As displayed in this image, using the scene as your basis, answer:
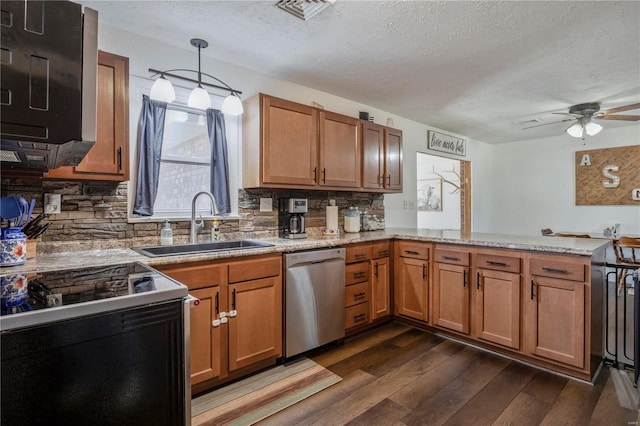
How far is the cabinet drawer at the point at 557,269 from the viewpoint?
214 cm

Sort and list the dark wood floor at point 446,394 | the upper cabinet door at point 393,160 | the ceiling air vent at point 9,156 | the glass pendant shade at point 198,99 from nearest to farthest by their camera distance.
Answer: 1. the ceiling air vent at point 9,156
2. the dark wood floor at point 446,394
3. the glass pendant shade at point 198,99
4. the upper cabinet door at point 393,160

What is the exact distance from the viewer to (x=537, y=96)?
361 centimetres

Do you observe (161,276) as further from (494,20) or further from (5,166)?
(494,20)

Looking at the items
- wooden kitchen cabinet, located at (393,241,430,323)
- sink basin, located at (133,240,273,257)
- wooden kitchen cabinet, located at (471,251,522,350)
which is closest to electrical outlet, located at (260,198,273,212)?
sink basin, located at (133,240,273,257)

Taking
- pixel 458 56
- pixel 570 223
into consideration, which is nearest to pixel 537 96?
pixel 458 56

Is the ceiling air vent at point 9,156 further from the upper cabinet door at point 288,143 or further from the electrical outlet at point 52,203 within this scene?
the upper cabinet door at point 288,143

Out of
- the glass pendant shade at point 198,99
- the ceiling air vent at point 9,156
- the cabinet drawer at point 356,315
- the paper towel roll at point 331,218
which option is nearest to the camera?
the ceiling air vent at point 9,156

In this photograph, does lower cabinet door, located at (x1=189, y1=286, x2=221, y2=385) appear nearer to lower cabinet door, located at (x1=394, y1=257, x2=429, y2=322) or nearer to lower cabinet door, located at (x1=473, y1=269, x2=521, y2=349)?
lower cabinet door, located at (x1=394, y1=257, x2=429, y2=322)

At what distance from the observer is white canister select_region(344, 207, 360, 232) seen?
3464 millimetres

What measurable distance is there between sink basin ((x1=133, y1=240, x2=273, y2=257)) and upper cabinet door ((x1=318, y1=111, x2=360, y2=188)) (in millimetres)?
903

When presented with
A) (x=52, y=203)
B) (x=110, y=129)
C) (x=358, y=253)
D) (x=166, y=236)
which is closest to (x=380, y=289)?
(x=358, y=253)

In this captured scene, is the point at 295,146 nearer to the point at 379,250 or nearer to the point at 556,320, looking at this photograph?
the point at 379,250

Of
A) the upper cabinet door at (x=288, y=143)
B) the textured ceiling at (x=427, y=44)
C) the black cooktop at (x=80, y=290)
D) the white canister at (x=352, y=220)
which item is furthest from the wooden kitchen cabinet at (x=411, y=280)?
the black cooktop at (x=80, y=290)

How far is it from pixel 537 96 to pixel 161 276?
13.6 feet
